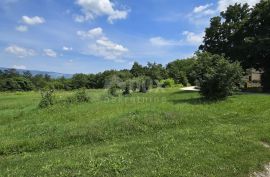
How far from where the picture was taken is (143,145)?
37.6 feet

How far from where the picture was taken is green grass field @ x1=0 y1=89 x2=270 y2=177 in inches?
359

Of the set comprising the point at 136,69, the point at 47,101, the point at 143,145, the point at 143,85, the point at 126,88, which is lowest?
the point at 143,145

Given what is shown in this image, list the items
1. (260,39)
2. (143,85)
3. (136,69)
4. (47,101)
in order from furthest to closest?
(136,69) < (143,85) < (260,39) < (47,101)

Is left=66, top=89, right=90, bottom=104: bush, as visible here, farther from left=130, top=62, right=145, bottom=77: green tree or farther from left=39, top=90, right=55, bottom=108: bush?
left=130, top=62, right=145, bottom=77: green tree

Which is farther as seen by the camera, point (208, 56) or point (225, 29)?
point (225, 29)

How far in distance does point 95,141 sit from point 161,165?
4.58 meters

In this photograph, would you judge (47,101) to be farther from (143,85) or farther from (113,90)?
(143,85)

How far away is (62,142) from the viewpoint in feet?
43.1

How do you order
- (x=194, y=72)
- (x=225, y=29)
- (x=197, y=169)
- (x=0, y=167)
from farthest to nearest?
(x=225, y=29) → (x=194, y=72) → (x=0, y=167) → (x=197, y=169)

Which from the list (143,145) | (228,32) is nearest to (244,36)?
(228,32)

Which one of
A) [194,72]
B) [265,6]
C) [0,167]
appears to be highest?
[265,6]

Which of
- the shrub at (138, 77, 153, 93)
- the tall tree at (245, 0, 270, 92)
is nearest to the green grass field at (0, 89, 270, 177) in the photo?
the tall tree at (245, 0, 270, 92)

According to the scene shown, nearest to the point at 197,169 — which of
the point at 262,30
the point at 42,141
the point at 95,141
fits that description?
the point at 95,141

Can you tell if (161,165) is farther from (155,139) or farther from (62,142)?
(62,142)
